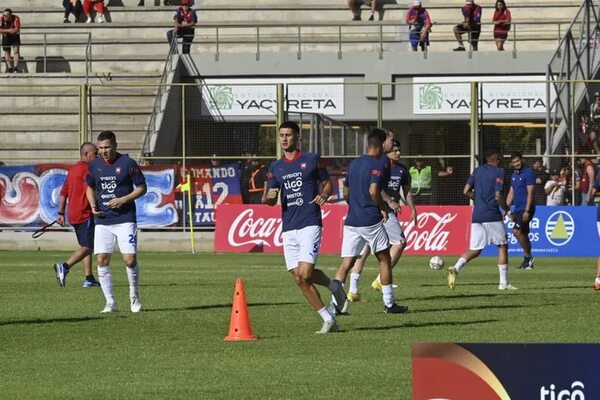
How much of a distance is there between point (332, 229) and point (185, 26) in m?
11.6

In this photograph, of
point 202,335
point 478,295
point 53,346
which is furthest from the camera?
point 478,295

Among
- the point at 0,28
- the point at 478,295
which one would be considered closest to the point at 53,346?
the point at 478,295

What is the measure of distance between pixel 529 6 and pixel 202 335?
33760mm

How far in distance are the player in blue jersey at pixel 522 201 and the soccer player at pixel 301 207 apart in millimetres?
12290

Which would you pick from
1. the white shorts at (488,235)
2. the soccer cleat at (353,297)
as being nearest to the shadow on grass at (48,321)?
the soccer cleat at (353,297)

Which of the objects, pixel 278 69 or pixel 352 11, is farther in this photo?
pixel 352 11

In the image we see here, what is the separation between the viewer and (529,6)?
46.6 metres

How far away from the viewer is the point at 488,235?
71.1ft

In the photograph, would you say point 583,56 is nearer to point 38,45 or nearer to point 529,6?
point 529,6

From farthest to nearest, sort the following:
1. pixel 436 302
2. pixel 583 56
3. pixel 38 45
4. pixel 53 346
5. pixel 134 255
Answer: pixel 38 45 < pixel 583 56 < pixel 436 302 < pixel 134 255 < pixel 53 346

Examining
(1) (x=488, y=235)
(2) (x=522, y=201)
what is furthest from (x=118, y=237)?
(2) (x=522, y=201)

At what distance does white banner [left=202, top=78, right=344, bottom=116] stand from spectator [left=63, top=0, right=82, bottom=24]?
29.6 ft

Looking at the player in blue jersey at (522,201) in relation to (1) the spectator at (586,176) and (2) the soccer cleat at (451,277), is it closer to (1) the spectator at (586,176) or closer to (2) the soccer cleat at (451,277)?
(2) the soccer cleat at (451,277)

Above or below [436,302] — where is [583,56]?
above
